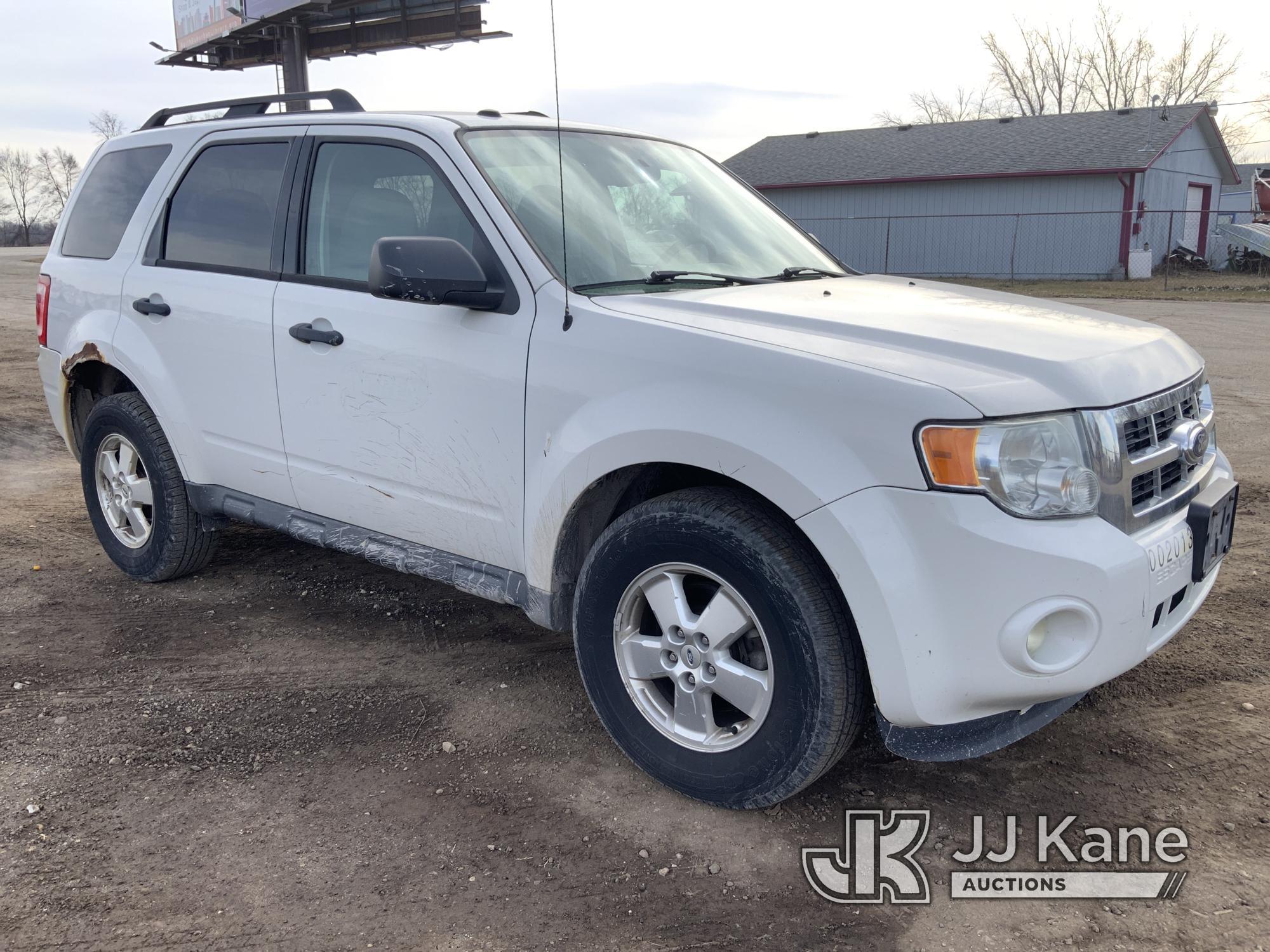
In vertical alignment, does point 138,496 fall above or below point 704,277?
below

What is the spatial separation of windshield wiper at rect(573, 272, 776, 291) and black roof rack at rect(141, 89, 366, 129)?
4.69ft

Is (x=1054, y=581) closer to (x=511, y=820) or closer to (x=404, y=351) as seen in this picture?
(x=511, y=820)

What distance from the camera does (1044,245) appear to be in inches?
1153

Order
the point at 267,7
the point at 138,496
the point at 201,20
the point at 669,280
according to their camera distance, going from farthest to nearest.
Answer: the point at 201,20 < the point at 267,7 < the point at 138,496 < the point at 669,280

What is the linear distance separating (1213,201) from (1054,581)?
3666 cm

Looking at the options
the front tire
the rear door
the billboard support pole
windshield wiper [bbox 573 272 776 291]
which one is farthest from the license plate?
the billboard support pole

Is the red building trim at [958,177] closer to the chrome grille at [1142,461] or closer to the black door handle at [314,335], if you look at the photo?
the black door handle at [314,335]

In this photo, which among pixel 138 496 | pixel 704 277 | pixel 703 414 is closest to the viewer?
pixel 703 414

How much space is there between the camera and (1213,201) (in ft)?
110

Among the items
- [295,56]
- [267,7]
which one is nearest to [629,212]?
[267,7]

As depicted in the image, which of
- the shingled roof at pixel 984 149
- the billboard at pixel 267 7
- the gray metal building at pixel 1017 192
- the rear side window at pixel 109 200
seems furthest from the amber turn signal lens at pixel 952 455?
the shingled roof at pixel 984 149

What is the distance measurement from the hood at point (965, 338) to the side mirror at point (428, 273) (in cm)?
37

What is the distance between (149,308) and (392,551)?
1623mm

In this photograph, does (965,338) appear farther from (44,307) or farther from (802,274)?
(44,307)
